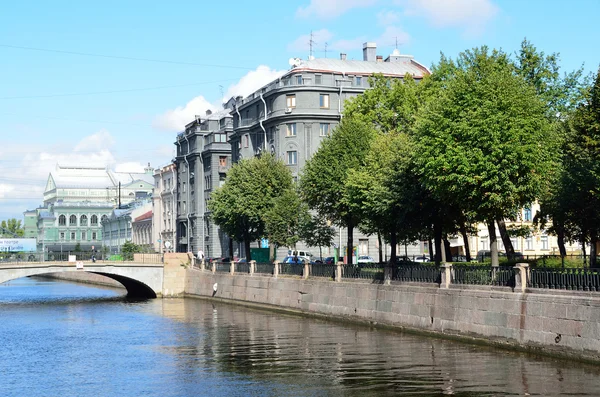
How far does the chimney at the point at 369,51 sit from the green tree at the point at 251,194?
2842 cm

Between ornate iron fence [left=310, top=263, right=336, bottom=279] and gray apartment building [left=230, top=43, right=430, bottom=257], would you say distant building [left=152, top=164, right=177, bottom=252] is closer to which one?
gray apartment building [left=230, top=43, right=430, bottom=257]

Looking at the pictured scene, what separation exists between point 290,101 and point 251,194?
1921 centimetres

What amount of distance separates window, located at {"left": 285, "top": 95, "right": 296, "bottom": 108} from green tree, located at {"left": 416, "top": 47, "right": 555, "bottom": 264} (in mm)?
49398

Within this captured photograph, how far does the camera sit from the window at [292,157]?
92250mm

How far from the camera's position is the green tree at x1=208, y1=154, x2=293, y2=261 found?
75.4 meters

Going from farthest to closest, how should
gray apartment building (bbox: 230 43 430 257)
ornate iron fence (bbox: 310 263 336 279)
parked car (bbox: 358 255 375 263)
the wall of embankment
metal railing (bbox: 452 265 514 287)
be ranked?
gray apartment building (bbox: 230 43 430 257), parked car (bbox: 358 255 375 263), ornate iron fence (bbox: 310 263 336 279), metal railing (bbox: 452 265 514 287), the wall of embankment

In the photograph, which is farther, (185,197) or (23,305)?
(185,197)

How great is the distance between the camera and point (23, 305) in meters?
73.9

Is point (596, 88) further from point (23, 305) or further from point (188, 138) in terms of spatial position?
point (188, 138)

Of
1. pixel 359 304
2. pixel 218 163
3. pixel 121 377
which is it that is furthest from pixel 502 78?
pixel 218 163

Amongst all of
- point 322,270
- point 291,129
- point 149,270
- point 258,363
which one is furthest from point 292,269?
point 291,129

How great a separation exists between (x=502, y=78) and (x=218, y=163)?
78665 millimetres

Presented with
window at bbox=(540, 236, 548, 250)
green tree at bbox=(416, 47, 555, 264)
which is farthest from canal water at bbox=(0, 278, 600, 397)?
window at bbox=(540, 236, 548, 250)

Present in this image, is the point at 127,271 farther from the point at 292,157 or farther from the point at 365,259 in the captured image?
the point at 365,259
